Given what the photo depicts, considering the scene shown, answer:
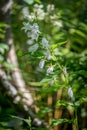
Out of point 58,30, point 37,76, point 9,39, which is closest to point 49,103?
point 37,76

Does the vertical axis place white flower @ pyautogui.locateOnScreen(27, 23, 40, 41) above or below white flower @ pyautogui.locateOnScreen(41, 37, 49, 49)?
above

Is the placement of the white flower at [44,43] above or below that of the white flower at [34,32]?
below

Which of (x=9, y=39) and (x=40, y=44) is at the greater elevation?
(x=40, y=44)

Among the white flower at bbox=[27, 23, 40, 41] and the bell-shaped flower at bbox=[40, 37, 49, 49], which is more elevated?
the white flower at bbox=[27, 23, 40, 41]

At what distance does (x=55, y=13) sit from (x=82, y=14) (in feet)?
2.36

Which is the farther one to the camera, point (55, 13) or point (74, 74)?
point (55, 13)

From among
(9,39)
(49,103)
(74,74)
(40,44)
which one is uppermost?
(40,44)

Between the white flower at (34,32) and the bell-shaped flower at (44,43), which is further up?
the white flower at (34,32)

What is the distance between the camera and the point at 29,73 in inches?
Result: 114

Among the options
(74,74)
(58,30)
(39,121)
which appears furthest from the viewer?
(58,30)

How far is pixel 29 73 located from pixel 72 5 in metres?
0.91

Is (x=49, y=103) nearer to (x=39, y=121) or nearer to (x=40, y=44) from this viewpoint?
(x=39, y=121)

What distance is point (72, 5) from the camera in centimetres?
327

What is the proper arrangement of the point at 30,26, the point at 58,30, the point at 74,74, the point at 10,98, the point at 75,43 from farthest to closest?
the point at 75,43 → the point at 58,30 → the point at 10,98 → the point at 74,74 → the point at 30,26
